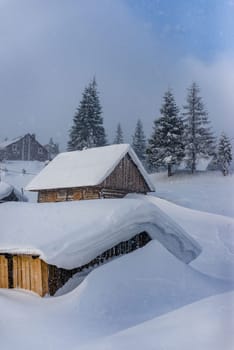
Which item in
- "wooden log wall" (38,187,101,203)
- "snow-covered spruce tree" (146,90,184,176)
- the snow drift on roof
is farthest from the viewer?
the snow drift on roof

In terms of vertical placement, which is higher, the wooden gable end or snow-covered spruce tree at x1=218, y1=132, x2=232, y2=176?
snow-covered spruce tree at x1=218, y1=132, x2=232, y2=176

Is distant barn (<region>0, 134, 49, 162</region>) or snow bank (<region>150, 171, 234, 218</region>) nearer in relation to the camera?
snow bank (<region>150, 171, 234, 218</region>)

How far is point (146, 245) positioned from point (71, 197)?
536mm

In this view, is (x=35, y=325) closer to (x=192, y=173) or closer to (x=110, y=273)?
(x=110, y=273)

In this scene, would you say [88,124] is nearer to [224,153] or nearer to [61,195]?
[61,195]

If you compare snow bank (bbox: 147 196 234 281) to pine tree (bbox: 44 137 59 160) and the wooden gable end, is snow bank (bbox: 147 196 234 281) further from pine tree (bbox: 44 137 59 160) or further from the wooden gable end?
pine tree (bbox: 44 137 59 160)

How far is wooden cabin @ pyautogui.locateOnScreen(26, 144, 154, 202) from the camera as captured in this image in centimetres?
249

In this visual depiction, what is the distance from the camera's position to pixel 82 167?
8.36ft

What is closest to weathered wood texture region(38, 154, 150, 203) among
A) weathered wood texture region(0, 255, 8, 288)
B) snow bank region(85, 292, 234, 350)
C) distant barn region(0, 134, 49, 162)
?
distant barn region(0, 134, 49, 162)

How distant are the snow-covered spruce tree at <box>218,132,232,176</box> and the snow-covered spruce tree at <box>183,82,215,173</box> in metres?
0.04

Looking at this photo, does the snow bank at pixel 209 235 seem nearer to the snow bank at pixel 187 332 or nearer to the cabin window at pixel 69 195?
the snow bank at pixel 187 332

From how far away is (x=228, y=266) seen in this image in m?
2.13

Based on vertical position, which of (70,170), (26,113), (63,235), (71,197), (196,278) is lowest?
(196,278)

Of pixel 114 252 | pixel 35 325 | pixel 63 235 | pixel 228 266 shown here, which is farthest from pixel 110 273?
pixel 228 266
